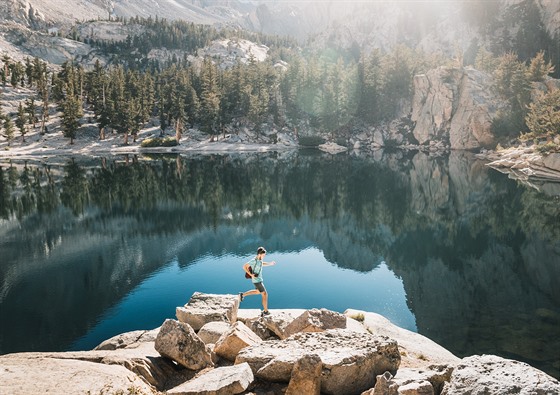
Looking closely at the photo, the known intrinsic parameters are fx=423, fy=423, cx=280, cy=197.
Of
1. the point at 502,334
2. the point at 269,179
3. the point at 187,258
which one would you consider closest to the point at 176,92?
the point at 269,179

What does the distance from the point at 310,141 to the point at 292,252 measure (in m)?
104

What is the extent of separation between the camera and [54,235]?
44.2 metres

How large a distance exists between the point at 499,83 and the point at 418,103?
2800cm

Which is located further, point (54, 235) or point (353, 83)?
point (353, 83)

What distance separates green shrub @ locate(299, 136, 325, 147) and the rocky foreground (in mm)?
129489

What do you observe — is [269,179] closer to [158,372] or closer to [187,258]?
[187,258]

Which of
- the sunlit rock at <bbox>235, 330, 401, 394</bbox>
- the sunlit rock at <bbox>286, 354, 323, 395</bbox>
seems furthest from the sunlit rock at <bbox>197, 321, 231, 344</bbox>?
the sunlit rock at <bbox>286, 354, 323, 395</bbox>

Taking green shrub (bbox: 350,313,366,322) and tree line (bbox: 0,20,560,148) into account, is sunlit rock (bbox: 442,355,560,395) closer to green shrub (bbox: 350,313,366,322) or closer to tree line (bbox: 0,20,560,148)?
green shrub (bbox: 350,313,366,322)

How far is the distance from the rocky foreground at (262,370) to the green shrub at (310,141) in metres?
129

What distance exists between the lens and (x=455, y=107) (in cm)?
12950

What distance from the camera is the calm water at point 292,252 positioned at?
25.1 m

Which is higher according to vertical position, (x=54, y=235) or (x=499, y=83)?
(x=499, y=83)

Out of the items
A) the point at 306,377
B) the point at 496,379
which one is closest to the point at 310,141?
the point at 306,377

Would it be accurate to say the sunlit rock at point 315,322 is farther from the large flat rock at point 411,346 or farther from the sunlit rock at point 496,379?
the sunlit rock at point 496,379
